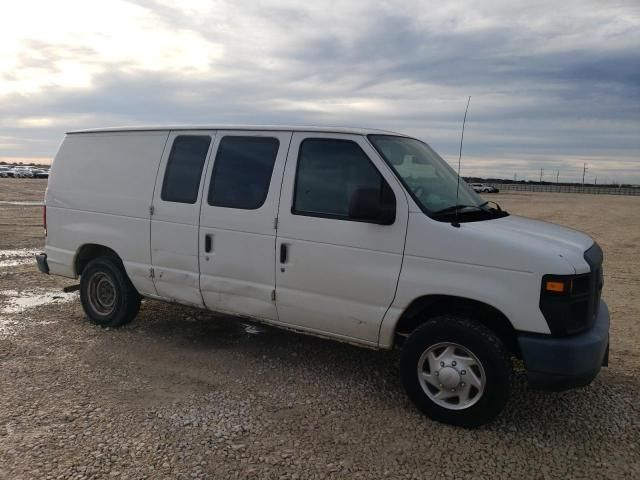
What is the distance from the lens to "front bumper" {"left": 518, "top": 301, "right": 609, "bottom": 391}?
11.9ft

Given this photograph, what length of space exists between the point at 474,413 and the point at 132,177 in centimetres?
406

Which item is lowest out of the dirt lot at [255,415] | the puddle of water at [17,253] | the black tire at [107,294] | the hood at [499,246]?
the puddle of water at [17,253]

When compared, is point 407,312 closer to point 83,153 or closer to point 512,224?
point 512,224

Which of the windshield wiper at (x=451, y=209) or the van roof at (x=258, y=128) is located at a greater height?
the van roof at (x=258, y=128)

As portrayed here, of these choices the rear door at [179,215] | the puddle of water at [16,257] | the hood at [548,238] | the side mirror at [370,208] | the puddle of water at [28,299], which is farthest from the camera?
the puddle of water at [16,257]

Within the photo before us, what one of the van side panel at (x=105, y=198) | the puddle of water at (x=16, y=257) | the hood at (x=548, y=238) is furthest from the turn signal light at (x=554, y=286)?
the puddle of water at (x=16, y=257)

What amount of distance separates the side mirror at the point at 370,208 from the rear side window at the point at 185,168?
6.08 ft

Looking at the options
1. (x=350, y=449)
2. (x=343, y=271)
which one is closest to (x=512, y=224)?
(x=343, y=271)

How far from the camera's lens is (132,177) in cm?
570

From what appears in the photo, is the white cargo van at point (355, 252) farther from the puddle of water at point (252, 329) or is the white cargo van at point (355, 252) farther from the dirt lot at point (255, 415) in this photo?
the puddle of water at point (252, 329)

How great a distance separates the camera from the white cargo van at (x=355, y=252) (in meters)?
3.75

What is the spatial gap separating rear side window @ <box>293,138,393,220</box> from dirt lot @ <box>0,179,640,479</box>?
1.55 metres

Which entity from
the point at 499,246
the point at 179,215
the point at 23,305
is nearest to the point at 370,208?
the point at 499,246

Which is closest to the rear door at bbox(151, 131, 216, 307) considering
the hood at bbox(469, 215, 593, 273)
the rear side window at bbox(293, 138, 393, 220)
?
the rear side window at bbox(293, 138, 393, 220)
